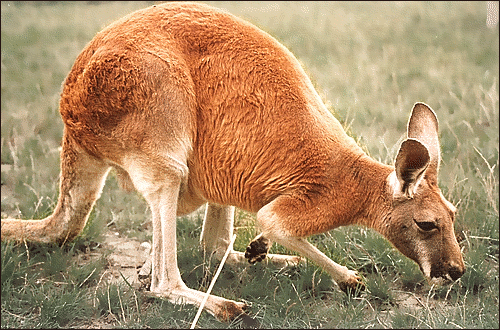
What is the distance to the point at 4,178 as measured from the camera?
248 inches

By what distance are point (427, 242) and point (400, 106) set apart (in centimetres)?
380

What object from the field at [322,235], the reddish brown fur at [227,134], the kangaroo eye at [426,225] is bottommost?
the field at [322,235]

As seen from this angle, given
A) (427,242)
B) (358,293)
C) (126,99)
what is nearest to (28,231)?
(126,99)

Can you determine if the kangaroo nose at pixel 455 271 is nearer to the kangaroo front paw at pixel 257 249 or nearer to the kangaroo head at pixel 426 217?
the kangaroo head at pixel 426 217

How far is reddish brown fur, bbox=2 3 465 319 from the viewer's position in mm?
4152

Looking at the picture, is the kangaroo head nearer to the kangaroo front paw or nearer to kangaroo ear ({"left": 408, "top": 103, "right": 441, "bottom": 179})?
kangaroo ear ({"left": 408, "top": 103, "right": 441, "bottom": 179})

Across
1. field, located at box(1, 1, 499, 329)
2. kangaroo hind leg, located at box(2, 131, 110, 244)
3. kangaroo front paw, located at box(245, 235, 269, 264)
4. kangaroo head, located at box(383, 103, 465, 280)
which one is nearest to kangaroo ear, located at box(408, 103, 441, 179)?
kangaroo head, located at box(383, 103, 465, 280)

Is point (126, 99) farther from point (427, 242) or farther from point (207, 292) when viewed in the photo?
point (427, 242)

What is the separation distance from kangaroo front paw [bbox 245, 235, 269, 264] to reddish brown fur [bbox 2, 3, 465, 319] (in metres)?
0.25

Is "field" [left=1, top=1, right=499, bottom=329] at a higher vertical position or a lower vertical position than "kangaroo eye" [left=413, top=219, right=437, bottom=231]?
lower

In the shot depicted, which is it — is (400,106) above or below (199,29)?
below

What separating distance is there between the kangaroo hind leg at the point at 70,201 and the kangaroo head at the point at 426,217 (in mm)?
1997

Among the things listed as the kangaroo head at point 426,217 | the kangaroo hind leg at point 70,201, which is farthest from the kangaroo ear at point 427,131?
the kangaroo hind leg at point 70,201

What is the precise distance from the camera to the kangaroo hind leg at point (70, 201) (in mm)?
4582
